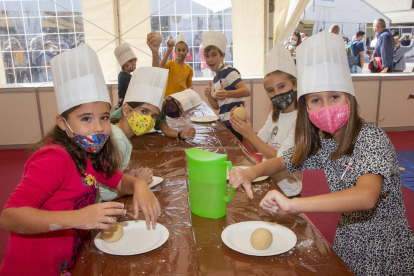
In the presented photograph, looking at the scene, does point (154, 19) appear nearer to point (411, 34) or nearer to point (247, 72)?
point (247, 72)

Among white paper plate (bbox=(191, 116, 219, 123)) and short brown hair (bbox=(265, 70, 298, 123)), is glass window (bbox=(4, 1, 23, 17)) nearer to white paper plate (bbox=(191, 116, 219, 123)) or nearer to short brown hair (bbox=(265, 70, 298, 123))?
white paper plate (bbox=(191, 116, 219, 123))

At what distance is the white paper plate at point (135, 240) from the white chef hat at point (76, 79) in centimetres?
52

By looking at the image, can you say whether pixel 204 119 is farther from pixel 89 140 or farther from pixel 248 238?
pixel 248 238

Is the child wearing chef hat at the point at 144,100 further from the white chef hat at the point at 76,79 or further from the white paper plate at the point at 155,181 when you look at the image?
the white chef hat at the point at 76,79

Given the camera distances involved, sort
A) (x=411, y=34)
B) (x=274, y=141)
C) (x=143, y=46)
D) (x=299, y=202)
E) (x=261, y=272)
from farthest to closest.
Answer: (x=411, y=34)
(x=143, y=46)
(x=274, y=141)
(x=299, y=202)
(x=261, y=272)

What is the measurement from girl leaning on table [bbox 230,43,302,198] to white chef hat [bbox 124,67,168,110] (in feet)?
1.75

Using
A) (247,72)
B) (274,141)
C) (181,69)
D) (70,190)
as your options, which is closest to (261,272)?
(70,190)

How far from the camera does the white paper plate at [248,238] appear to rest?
974 mm

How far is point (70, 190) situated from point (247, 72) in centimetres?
528

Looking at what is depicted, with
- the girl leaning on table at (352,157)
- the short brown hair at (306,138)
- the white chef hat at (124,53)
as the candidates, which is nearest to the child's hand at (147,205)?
the girl leaning on table at (352,157)

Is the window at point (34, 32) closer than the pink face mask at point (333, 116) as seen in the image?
No

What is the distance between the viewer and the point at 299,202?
3.40 ft

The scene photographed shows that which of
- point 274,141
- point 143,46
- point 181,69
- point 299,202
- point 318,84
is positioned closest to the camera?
point 299,202

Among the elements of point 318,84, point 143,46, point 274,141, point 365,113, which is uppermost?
point 143,46
